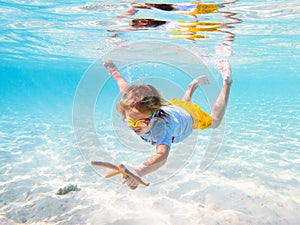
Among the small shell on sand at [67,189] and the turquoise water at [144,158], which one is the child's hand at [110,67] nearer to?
the turquoise water at [144,158]

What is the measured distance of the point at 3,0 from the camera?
36.3ft

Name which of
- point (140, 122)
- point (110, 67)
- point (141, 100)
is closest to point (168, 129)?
point (140, 122)

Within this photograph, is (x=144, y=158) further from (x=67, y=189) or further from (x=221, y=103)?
(x=221, y=103)

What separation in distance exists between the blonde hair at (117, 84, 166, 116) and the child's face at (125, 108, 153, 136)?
0.06 m

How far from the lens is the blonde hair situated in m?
3.85

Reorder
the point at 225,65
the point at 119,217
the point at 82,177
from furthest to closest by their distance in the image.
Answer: the point at 82,177 → the point at 225,65 → the point at 119,217

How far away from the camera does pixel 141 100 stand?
3.87 metres

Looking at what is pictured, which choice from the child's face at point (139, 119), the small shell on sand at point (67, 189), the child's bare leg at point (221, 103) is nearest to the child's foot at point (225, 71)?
the child's bare leg at point (221, 103)

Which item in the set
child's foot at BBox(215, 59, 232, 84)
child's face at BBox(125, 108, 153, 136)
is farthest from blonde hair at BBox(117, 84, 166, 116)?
child's foot at BBox(215, 59, 232, 84)

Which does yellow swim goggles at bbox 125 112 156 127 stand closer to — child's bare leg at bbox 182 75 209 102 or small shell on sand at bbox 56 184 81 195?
child's bare leg at bbox 182 75 209 102

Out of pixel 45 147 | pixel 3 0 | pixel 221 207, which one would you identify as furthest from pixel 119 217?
pixel 3 0

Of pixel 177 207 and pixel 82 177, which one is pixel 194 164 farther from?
pixel 82 177

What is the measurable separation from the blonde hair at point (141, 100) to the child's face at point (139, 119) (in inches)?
2.2

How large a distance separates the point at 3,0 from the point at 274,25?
14.6m
